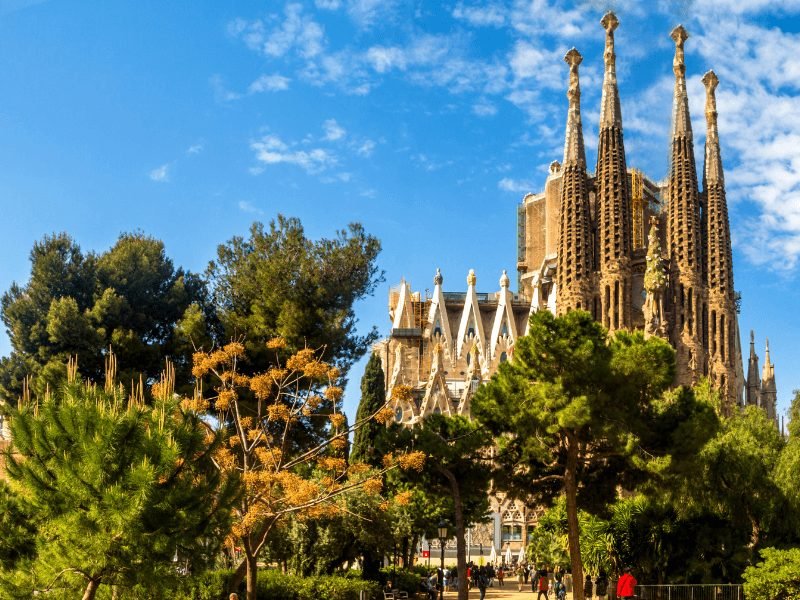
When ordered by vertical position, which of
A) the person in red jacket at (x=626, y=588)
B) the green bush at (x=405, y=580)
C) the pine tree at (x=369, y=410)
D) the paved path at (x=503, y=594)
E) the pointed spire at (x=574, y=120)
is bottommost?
the paved path at (x=503, y=594)

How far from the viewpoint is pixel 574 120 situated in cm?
5866

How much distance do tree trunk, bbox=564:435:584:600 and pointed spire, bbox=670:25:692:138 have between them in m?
39.8

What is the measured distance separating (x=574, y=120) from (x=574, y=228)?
7143 millimetres

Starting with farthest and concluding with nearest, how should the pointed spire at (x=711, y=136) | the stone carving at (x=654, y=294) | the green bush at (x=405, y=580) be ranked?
1. the pointed spire at (x=711, y=136)
2. the stone carving at (x=654, y=294)
3. the green bush at (x=405, y=580)

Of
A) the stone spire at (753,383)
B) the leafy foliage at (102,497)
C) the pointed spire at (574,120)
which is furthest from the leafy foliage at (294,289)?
the stone spire at (753,383)

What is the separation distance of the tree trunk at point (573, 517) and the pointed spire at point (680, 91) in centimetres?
3976

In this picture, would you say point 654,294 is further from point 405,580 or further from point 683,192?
point 405,580

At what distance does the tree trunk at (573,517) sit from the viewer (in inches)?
835

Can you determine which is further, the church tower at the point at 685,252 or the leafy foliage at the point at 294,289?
the church tower at the point at 685,252

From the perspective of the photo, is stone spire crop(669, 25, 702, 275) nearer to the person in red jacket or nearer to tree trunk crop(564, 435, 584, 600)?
tree trunk crop(564, 435, 584, 600)

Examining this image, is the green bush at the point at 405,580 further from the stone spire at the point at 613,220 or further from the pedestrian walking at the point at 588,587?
the stone spire at the point at 613,220

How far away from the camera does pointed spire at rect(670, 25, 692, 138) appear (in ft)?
188

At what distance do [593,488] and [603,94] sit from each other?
Result: 39.0 m

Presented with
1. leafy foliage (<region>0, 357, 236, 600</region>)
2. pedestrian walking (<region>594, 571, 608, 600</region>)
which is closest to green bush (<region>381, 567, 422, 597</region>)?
pedestrian walking (<region>594, 571, 608, 600</region>)
